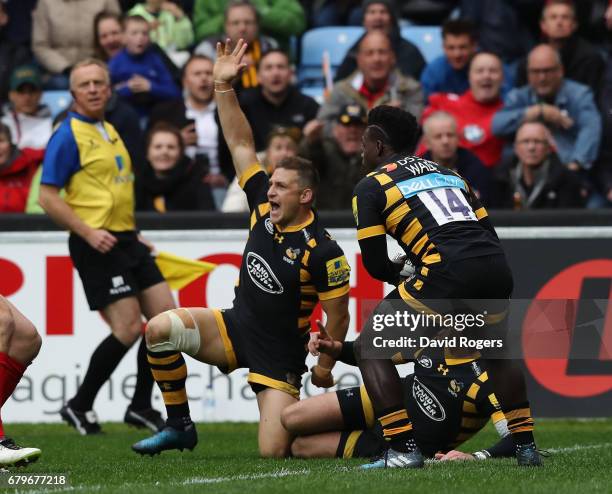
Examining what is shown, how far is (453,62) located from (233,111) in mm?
5043

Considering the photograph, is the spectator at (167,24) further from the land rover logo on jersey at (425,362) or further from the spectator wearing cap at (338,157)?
the land rover logo on jersey at (425,362)

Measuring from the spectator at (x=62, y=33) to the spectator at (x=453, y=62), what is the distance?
3.42 metres

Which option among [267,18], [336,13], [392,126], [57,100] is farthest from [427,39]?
[392,126]

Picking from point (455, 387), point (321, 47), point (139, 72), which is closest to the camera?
point (455, 387)

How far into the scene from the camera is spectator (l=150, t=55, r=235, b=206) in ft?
42.3

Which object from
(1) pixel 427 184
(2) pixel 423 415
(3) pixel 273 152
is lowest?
(2) pixel 423 415

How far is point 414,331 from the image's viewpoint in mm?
7262

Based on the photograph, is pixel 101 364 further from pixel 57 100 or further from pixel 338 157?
pixel 57 100

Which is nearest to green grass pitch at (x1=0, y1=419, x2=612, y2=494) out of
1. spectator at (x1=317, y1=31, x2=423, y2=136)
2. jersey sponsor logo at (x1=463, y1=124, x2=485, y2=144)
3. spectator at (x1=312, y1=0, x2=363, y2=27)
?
jersey sponsor logo at (x1=463, y1=124, x2=485, y2=144)

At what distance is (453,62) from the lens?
13406mm

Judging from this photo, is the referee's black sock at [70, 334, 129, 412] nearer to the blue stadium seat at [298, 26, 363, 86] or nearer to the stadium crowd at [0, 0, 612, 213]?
the stadium crowd at [0, 0, 612, 213]

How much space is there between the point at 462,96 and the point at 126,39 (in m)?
3.19

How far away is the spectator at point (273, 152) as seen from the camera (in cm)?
1173
